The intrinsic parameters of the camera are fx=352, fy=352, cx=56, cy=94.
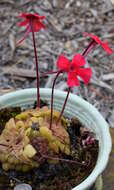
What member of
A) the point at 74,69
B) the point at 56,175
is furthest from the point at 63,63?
the point at 56,175

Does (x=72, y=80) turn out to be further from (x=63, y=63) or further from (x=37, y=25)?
Result: (x=37, y=25)

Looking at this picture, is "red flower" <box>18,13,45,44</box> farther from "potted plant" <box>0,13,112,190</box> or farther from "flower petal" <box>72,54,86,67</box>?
"flower petal" <box>72,54,86,67</box>

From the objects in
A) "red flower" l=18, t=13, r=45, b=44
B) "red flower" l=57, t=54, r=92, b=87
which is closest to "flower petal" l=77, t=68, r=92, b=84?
"red flower" l=57, t=54, r=92, b=87

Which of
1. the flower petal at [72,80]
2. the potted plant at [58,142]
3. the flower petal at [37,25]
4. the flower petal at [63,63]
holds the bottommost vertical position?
the potted plant at [58,142]

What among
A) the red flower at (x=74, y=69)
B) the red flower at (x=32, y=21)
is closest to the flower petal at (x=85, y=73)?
the red flower at (x=74, y=69)

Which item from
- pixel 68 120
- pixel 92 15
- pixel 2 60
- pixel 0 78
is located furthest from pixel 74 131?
pixel 92 15

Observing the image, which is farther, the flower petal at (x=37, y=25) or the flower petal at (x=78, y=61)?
the flower petal at (x=37, y=25)

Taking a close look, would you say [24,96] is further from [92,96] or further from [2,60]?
[2,60]

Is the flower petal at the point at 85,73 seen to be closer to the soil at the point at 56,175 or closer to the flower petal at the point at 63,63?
the flower petal at the point at 63,63
